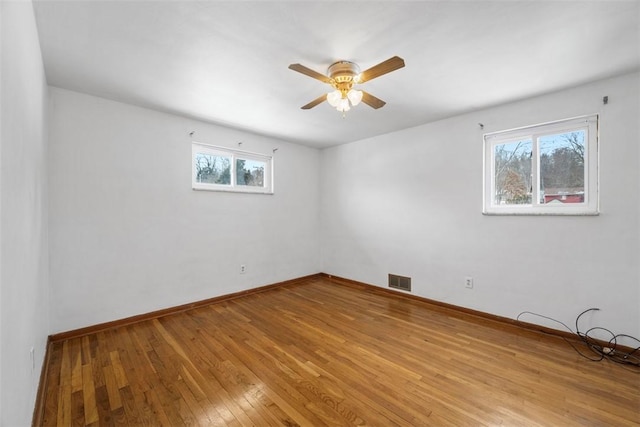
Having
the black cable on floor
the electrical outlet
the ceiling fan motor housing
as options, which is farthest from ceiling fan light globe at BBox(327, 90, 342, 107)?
the black cable on floor

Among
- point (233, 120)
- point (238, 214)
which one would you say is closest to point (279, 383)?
point (238, 214)

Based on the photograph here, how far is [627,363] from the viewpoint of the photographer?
212 centimetres

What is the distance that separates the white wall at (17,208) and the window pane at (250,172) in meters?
2.30

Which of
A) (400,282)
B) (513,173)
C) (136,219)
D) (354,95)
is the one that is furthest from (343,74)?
(400,282)

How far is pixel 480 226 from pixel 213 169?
137 inches

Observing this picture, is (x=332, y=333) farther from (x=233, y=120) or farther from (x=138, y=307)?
(x=233, y=120)

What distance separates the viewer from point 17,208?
122 centimetres

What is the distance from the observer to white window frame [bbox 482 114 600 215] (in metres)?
2.46

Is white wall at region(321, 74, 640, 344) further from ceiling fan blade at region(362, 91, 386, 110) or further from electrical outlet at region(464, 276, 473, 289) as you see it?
ceiling fan blade at region(362, 91, 386, 110)

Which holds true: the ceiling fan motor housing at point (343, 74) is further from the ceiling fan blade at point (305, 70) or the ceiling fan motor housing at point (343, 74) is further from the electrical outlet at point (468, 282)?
the electrical outlet at point (468, 282)

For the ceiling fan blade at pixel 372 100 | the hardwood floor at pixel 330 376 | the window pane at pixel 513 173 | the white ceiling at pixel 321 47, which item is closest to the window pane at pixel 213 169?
the white ceiling at pixel 321 47

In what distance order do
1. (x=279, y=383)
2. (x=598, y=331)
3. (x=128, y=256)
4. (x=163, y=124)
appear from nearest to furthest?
(x=279, y=383), (x=598, y=331), (x=128, y=256), (x=163, y=124)

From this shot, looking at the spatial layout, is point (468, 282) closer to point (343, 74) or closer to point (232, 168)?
point (343, 74)

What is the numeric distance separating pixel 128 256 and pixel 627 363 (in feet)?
15.3
